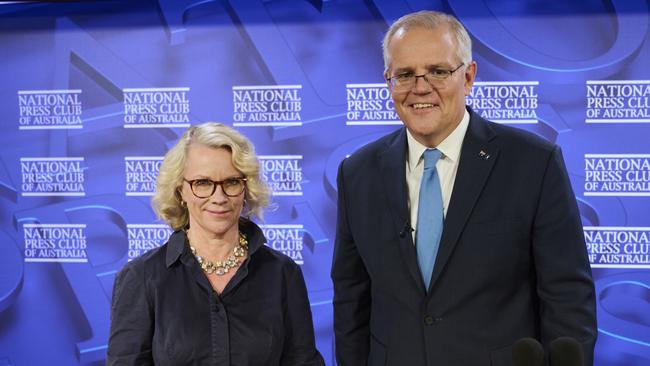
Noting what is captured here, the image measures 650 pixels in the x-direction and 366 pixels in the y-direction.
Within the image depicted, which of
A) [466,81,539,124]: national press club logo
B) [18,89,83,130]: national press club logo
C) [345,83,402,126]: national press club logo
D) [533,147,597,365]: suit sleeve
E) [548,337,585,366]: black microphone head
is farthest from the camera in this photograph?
[18,89,83,130]: national press club logo

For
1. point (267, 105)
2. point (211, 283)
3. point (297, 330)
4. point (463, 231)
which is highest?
point (267, 105)

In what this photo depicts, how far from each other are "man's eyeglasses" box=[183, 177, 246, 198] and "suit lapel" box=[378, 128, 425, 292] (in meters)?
0.43

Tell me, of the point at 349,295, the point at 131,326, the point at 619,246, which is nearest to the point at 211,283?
the point at 131,326

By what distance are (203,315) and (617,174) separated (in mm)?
2641

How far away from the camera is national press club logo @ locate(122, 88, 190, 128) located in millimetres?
4555

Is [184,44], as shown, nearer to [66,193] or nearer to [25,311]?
[66,193]

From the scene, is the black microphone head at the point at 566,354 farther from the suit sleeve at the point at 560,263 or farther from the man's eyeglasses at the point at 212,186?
the man's eyeglasses at the point at 212,186

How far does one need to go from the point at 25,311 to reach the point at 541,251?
353 cm

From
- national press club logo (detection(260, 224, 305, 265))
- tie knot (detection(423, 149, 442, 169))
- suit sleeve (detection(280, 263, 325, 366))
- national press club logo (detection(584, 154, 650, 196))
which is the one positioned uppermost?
national press club logo (detection(584, 154, 650, 196))

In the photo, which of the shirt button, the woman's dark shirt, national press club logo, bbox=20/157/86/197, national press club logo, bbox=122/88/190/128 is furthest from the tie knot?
national press club logo, bbox=20/157/86/197

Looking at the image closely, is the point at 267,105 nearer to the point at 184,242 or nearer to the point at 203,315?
the point at 184,242

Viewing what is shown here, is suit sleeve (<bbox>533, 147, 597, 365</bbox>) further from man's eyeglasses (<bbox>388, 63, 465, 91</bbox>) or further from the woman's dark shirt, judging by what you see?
the woman's dark shirt

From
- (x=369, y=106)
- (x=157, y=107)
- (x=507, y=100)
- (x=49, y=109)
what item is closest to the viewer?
(x=507, y=100)

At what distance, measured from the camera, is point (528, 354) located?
114 centimetres
